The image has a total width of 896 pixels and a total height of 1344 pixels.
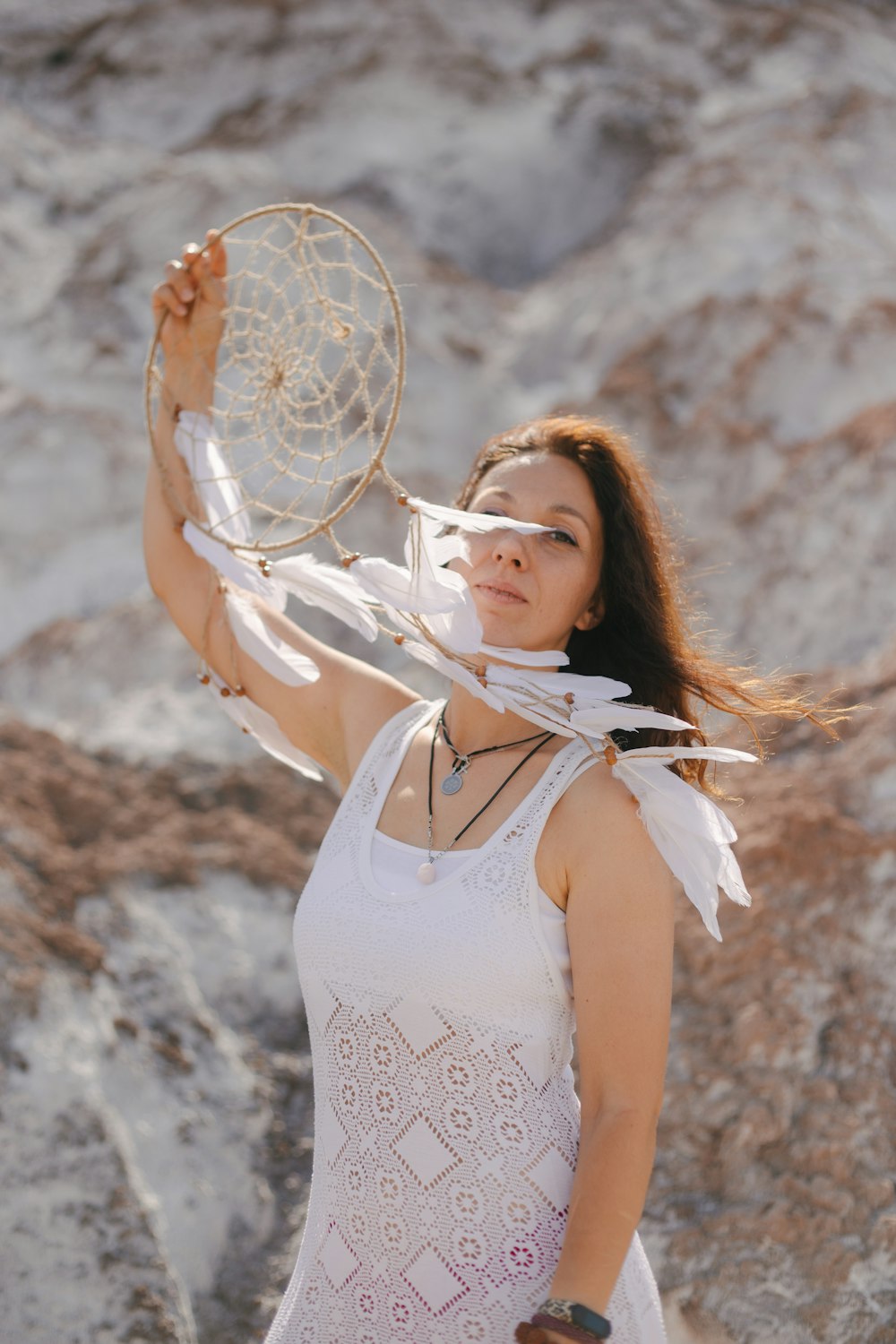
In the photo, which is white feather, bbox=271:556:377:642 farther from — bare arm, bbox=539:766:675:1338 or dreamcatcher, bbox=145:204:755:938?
bare arm, bbox=539:766:675:1338

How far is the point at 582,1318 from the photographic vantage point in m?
1.20

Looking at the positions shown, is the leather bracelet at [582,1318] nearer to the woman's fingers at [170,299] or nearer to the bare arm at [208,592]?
the bare arm at [208,592]

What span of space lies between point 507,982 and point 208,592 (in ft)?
2.24

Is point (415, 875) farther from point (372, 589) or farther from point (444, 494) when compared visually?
point (444, 494)

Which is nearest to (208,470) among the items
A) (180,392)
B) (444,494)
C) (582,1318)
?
(180,392)

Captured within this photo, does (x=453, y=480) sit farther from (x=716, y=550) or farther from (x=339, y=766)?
(x=339, y=766)

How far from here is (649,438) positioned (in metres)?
3.78

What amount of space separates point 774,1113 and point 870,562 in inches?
56.8

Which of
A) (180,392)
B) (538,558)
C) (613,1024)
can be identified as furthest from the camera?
(180,392)

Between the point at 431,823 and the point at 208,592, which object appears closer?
A: the point at 431,823

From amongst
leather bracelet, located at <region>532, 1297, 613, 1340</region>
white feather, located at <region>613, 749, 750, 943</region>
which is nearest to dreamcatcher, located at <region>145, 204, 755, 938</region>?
white feather, located at <region>613, 749, 750, 943</region>

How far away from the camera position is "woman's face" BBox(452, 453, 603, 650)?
153cm

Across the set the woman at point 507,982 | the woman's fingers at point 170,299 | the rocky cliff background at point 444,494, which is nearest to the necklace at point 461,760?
the woman at point 507,982

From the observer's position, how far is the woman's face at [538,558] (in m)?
1.53
